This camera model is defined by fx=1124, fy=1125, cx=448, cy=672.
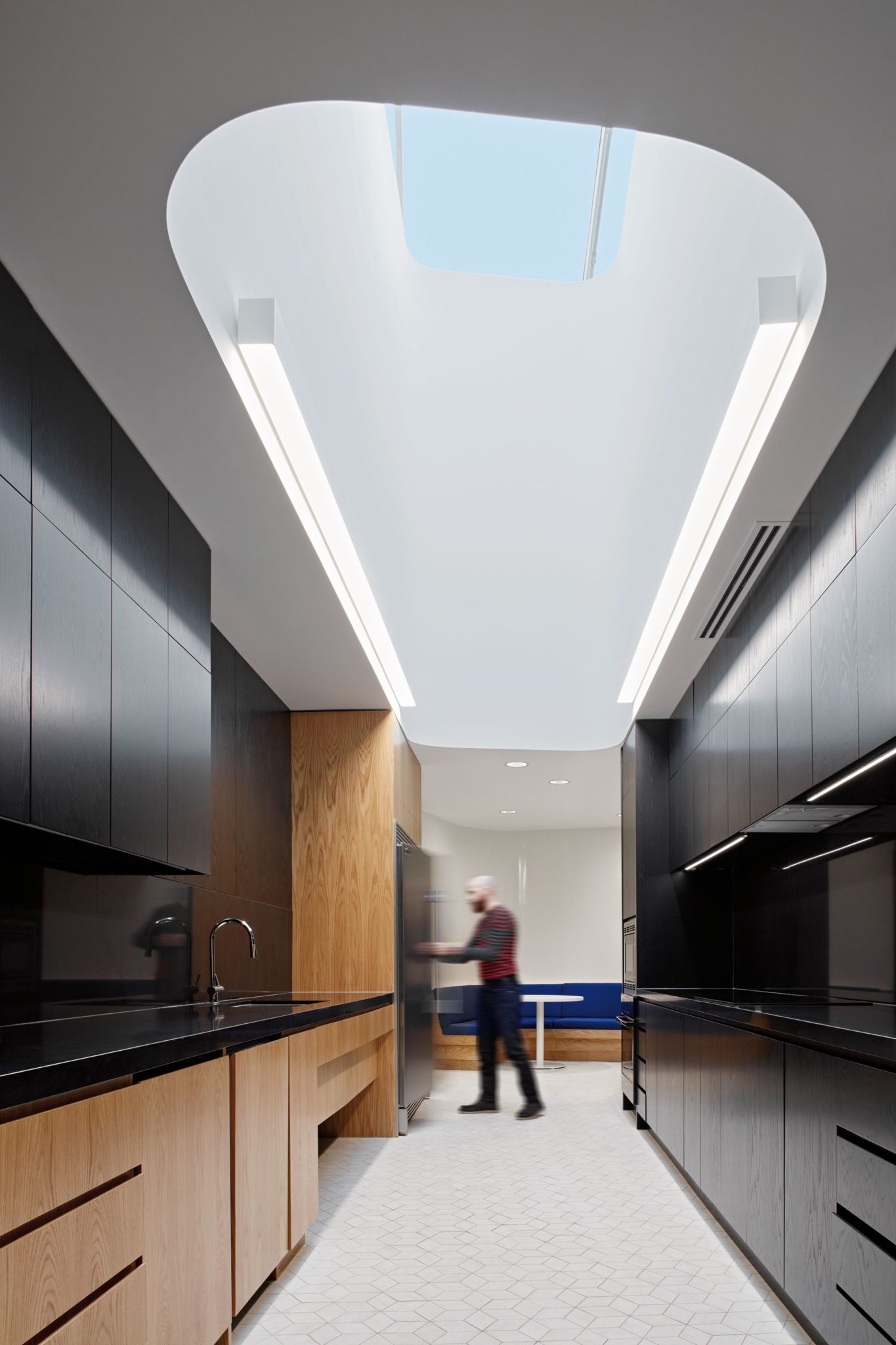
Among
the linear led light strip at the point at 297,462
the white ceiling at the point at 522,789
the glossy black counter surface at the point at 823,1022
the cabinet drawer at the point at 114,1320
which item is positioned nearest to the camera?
the cabinet drawer at the point at 114,1320

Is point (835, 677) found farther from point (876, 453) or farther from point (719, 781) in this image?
point (719, 781)

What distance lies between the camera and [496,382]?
5.16 metres

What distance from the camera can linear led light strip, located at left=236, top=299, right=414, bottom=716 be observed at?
9.21 ft

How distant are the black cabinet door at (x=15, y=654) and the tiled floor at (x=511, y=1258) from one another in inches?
65.7

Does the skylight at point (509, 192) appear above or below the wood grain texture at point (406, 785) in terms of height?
above

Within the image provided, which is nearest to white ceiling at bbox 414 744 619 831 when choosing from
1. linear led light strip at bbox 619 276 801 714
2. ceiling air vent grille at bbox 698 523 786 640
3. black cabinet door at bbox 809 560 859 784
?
linear led light strip at bbox 619 276 801 714

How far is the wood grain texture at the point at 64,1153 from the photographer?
1.60 metres

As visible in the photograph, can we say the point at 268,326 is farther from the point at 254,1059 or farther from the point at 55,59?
the point at 254,1059

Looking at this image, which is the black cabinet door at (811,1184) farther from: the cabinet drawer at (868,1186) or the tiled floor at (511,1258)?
the tiled floor at (511,1258)

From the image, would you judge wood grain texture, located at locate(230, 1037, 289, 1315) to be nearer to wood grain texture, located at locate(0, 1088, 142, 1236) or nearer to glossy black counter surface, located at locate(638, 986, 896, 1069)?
wood grain texture, located at locate(0, 1088, 142, 1236)

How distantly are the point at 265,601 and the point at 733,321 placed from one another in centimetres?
235

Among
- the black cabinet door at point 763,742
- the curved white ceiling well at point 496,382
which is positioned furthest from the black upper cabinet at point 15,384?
the black cabinet door at point 763,742

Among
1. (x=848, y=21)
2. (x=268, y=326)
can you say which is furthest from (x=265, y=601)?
(x=848, y=21)

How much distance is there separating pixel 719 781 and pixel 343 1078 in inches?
87.1
